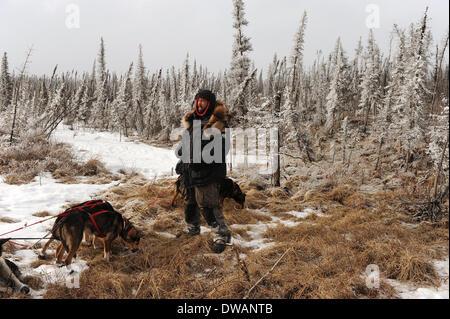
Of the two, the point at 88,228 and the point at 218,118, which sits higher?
the point at 218,118

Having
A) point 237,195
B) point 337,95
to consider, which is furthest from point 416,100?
point 237,195

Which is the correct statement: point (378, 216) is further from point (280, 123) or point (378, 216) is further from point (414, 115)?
point (414, 115)

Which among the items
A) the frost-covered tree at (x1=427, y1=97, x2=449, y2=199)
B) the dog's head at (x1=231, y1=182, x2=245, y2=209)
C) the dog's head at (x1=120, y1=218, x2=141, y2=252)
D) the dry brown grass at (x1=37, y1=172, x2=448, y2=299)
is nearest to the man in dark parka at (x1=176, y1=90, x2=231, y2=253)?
the dry brown grass at (x1=37, y1=172, x2=448, y2=299)

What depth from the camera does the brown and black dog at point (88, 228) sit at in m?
3.41

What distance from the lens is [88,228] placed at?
3.66 metres

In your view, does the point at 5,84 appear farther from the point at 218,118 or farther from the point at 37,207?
the point at 218,118

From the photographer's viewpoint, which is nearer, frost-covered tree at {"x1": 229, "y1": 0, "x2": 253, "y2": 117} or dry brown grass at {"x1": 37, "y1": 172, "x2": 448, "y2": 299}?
dry brown grass at {"x1": 37, "y1": 172, "x2": 448, "y2": 299}

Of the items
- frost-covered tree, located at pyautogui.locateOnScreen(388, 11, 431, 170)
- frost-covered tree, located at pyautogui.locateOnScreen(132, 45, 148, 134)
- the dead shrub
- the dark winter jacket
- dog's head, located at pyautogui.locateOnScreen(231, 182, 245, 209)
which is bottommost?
dog's head, located at pyautogui.locateOnScreen(231, 182, 245, 209)

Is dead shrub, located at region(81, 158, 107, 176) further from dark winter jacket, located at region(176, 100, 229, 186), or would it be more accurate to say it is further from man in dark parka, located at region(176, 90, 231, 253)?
dark winter jacket, located at region(176, 100, 229, 186)

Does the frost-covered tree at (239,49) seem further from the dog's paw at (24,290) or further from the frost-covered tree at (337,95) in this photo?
the dog's paw at (24,290)

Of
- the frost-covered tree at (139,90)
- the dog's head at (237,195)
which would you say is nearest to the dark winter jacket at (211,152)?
the dog's head at (237,195)

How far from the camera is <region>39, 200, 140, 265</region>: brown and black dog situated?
341 centimetres

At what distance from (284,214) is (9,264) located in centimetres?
535

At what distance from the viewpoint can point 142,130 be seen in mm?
30016
